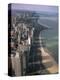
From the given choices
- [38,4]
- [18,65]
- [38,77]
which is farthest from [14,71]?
[38,4]

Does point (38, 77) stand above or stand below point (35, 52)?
below

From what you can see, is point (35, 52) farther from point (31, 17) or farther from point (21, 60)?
point (31, 17)

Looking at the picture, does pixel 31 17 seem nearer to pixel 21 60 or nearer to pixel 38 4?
pixel 38 4
